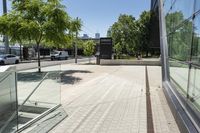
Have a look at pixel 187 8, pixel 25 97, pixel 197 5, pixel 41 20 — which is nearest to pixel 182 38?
pixel 187 8

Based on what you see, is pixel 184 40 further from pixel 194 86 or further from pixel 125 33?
pixel 125 33

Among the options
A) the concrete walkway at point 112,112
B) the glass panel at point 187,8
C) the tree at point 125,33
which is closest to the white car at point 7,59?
the tree at point 125,33

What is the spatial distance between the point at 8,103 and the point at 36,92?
1642 mm

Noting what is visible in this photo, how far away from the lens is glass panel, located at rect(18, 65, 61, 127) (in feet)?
26.4

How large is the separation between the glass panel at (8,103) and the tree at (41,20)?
45.4 ft

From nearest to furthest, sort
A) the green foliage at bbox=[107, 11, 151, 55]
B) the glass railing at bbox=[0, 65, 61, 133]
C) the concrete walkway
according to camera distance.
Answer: the glass railing at bbox=[0, 65, 61, 133] → the concrete walkway → the green foliage at bbox=[107, 11, 151, 55]

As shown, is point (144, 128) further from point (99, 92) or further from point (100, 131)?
point (99, 92)

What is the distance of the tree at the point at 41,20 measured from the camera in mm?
Answer: 20812

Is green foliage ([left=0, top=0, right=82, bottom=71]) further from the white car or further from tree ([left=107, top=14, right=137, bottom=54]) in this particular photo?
tree ([left=107, top=14, right=137, bottom=54])

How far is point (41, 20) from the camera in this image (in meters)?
21.8

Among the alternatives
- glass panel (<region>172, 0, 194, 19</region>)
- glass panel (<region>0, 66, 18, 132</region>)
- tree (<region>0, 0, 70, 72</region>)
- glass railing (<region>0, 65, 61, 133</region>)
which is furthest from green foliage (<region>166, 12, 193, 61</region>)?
tree (<region>0, 0, 70, 72</region>)

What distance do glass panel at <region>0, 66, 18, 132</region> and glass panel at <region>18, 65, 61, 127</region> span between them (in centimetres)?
44

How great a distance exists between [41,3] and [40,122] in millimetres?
15215

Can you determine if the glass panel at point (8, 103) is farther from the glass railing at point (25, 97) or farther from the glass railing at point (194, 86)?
the glass railing at point (194, 86)
